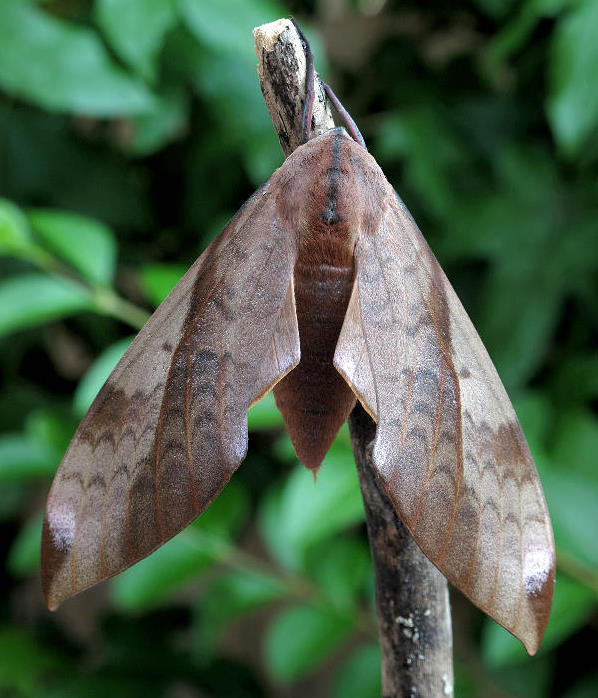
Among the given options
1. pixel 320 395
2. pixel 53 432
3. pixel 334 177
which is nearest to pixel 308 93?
pixel 334 177

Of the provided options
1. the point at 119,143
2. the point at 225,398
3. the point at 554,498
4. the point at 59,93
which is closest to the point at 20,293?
the point at 59,93

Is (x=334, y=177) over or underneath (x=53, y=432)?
over

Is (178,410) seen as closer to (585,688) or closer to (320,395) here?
(320,395)

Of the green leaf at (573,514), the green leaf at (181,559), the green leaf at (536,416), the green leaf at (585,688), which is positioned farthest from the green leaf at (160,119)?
the green leaf at (585,688)

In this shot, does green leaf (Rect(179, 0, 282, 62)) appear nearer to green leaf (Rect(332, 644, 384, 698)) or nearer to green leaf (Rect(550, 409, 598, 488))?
green leaf (Rect(550, 409, 598, 488))

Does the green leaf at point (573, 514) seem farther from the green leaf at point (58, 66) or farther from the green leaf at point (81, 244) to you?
the green leaf at point (58, 66)

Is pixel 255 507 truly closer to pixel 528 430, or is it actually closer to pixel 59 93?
pixel 528 430
